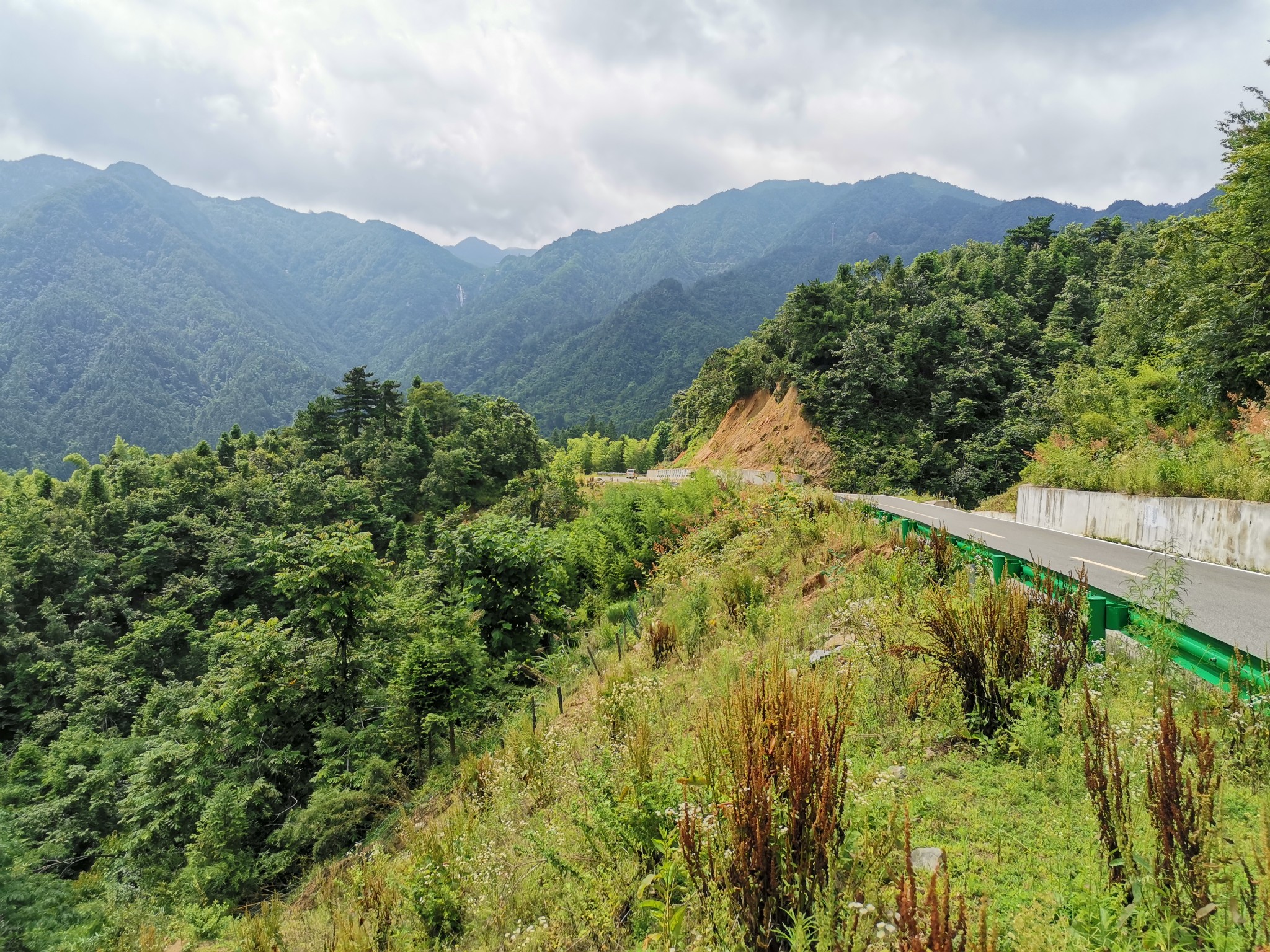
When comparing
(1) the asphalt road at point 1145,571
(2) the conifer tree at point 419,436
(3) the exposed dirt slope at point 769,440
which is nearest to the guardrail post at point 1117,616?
(1) the asphalt road at point 1145,571

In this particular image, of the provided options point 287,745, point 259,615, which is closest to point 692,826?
point 287,745

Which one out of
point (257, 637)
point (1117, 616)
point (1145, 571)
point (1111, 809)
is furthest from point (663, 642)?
point (257, 637)

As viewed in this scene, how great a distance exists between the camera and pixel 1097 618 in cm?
481

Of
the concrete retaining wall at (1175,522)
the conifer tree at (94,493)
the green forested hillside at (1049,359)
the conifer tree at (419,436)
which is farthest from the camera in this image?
the conifer tree at (419,436)

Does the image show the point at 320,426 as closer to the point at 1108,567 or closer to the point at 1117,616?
the point at 1108,567

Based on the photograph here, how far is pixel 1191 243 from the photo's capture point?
17766 millimetres

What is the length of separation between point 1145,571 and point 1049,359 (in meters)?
29.3

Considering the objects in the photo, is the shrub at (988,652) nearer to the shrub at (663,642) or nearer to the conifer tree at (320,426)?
A: the shrub at (663,642)

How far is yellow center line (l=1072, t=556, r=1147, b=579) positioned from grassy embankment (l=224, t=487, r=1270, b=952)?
3545 mm

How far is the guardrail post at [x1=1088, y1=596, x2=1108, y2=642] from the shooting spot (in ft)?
15.7

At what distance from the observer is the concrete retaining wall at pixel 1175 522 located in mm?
8703

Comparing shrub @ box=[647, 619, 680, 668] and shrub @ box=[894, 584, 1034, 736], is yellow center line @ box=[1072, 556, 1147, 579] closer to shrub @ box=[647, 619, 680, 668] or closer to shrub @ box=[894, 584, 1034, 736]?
shrub @ box=[894, 584, 1034, 736]

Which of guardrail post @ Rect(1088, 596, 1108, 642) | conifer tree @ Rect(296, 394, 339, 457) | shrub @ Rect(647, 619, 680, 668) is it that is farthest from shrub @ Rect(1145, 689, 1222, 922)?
conifer tree @ Rect(296, 394, 339, 457)

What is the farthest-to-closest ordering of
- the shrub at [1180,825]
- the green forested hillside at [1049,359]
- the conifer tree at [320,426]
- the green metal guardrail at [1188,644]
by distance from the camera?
the conifer tree at [320,426], the green forested hillside at [1049,359], the green metal guardrail at [1188,644], the shrub at [1180,825]
